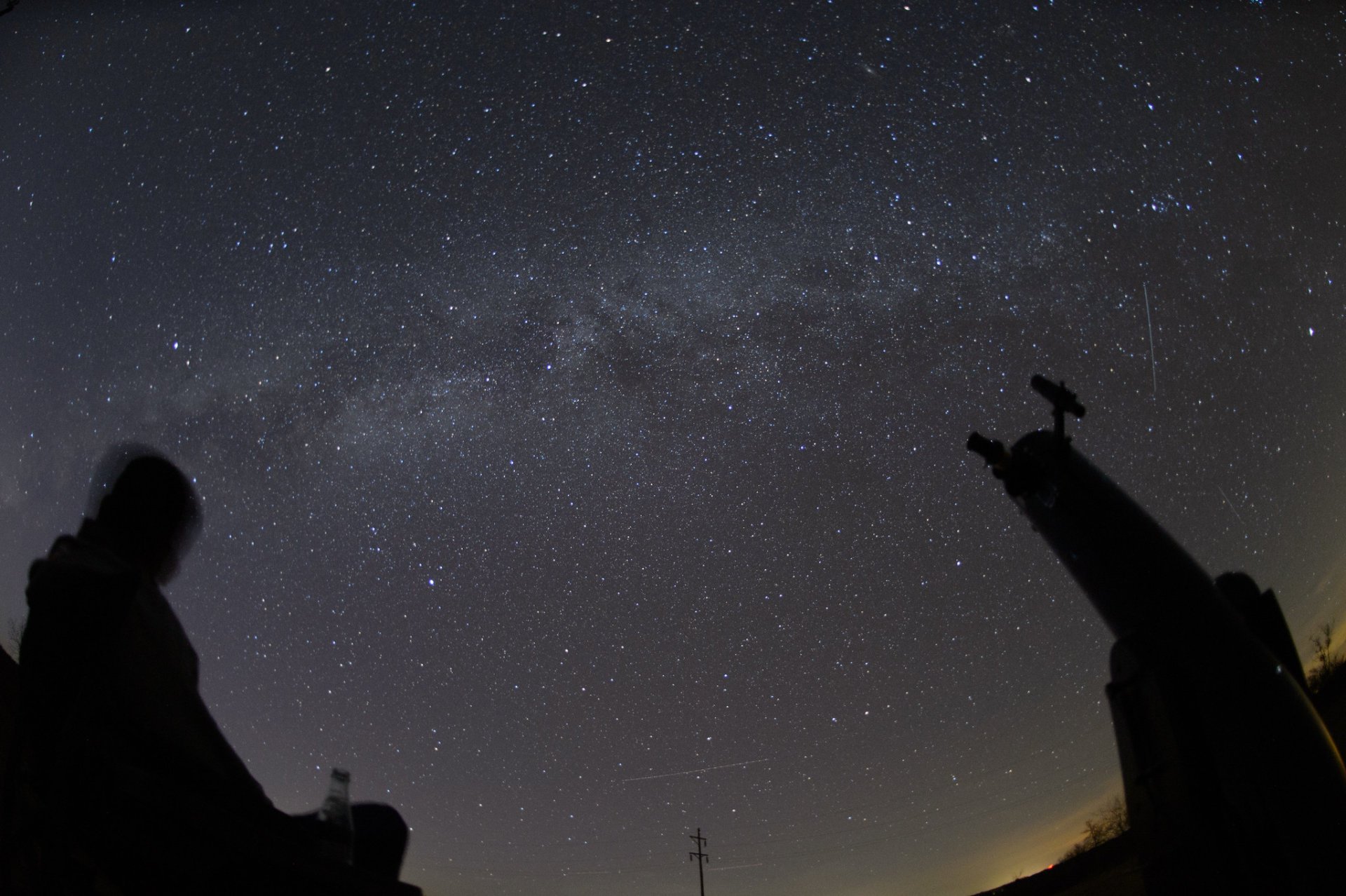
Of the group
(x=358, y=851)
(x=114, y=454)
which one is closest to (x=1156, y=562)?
(x=358, y=851)

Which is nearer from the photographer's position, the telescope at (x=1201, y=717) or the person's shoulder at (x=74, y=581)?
the person's shoulder at (x=74, y=581)

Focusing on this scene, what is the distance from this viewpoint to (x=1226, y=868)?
2699mm

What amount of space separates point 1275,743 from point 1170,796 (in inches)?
17.9

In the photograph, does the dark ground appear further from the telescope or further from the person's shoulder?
the person's shoulder

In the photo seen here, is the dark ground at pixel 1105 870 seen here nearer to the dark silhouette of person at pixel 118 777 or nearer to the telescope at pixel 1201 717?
the telescope at pixel 1201 717

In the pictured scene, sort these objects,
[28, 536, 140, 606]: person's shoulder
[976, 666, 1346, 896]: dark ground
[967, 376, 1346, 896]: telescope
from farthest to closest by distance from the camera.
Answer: [976, 666, 1346, 896]: dark ground < [967, 376, 1346, 896]: telescope < [28, 536, 140, 606]: person's shoulder

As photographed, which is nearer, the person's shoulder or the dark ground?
the person's shoulder

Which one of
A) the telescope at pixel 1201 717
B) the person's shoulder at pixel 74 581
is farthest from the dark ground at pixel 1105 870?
the person's shoulder at pixel 74 581

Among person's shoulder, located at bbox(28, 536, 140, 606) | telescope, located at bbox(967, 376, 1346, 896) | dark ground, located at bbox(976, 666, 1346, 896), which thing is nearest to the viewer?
person's shoulder, located at bbox(28, 536, 140, 606)

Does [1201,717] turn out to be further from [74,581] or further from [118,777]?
[74,581]

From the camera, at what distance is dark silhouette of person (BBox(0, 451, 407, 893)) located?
116cm

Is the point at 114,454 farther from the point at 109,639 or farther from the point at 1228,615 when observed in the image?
the point at 1228,615

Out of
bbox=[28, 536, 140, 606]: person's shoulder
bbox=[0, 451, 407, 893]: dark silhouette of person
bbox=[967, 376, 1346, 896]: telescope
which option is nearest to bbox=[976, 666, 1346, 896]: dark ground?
bbox=[967, 376, 1346, 896]: telescope

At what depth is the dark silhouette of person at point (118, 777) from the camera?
1164 mm
